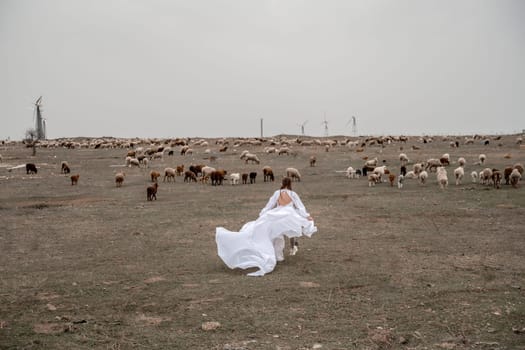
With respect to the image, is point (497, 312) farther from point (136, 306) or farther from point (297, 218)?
point (136, 306)

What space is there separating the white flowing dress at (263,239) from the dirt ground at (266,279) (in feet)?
0.97

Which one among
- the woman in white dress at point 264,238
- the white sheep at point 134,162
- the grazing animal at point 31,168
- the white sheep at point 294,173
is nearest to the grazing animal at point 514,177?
the white sheep at point 294,173

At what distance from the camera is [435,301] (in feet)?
27.8

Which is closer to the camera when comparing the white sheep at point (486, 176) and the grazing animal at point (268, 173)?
the white sheep at point (486, 176)

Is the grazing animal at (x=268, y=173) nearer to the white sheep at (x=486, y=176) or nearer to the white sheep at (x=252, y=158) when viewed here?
the white sheep at (x=252, y=158)

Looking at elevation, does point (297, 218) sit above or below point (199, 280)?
above

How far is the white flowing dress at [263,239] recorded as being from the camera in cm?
1052

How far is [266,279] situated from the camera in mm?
9922

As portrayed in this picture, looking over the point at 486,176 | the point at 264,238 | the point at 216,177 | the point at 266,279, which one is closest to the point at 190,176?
the point at 216,177

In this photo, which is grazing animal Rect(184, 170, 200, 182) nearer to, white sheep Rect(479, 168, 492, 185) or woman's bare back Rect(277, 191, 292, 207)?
white sheep Rect(479, 168, 492, 185)

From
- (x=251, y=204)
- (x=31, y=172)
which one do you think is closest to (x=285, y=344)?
(x=251, y=204)

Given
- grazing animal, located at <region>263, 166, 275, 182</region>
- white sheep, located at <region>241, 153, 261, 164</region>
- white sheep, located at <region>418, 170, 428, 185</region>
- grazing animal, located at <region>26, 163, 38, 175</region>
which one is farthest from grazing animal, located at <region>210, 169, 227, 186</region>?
grazing animal, located at <region>26, 163, 38, 175</region>

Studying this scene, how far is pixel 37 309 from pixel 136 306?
162 cm

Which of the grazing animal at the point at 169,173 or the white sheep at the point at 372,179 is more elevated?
the grazing animal at the point at 169,173
